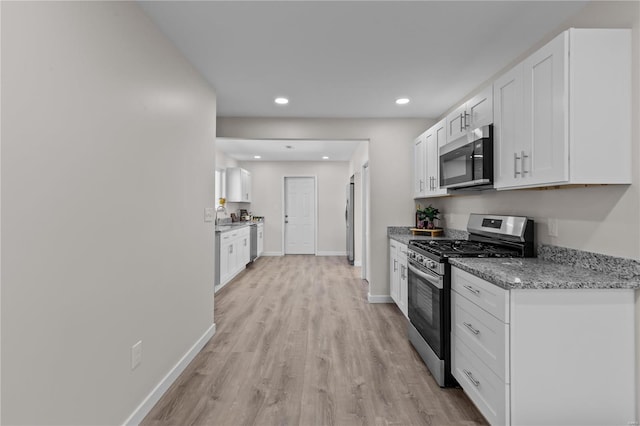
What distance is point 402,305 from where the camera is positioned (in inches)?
136

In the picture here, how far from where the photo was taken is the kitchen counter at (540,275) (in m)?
1.54

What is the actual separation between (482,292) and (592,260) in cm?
66

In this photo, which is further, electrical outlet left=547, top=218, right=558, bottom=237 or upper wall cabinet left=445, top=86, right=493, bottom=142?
upper wall cabinet left=445, top=86, right=493, bottom=142

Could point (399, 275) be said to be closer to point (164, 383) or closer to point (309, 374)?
point (309, 374)

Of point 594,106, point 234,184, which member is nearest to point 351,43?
point 594,106

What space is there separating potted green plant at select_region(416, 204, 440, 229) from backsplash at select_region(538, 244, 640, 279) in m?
1.75

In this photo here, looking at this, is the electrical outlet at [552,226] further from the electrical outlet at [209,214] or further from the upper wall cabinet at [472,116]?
the electrical outlet at [209,214]

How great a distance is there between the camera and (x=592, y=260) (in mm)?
1804

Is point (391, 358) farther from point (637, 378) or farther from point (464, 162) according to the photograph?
point (464, 162)

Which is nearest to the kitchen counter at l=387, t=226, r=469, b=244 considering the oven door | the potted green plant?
the potted green plant

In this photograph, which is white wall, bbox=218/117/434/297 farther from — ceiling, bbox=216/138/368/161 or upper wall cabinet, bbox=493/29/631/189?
upper wall cabinet, bbox=493/29/631/189

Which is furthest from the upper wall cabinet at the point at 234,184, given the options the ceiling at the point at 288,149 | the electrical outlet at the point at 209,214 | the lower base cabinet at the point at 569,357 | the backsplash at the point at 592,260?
the lower base cabinet at the point at 569,357

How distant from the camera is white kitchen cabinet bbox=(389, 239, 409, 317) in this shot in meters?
3.36

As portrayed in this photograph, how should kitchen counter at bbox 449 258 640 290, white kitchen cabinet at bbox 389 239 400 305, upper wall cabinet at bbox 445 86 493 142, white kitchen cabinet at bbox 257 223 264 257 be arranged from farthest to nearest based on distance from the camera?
white kitchen cabinet at bbox 257 223 264 257, white kitchen cabinet at bbox 389 239 400 305, upper wall cabinet at bbox 445 86 493 142, kitchen counter at bbox 449 258 640 290
